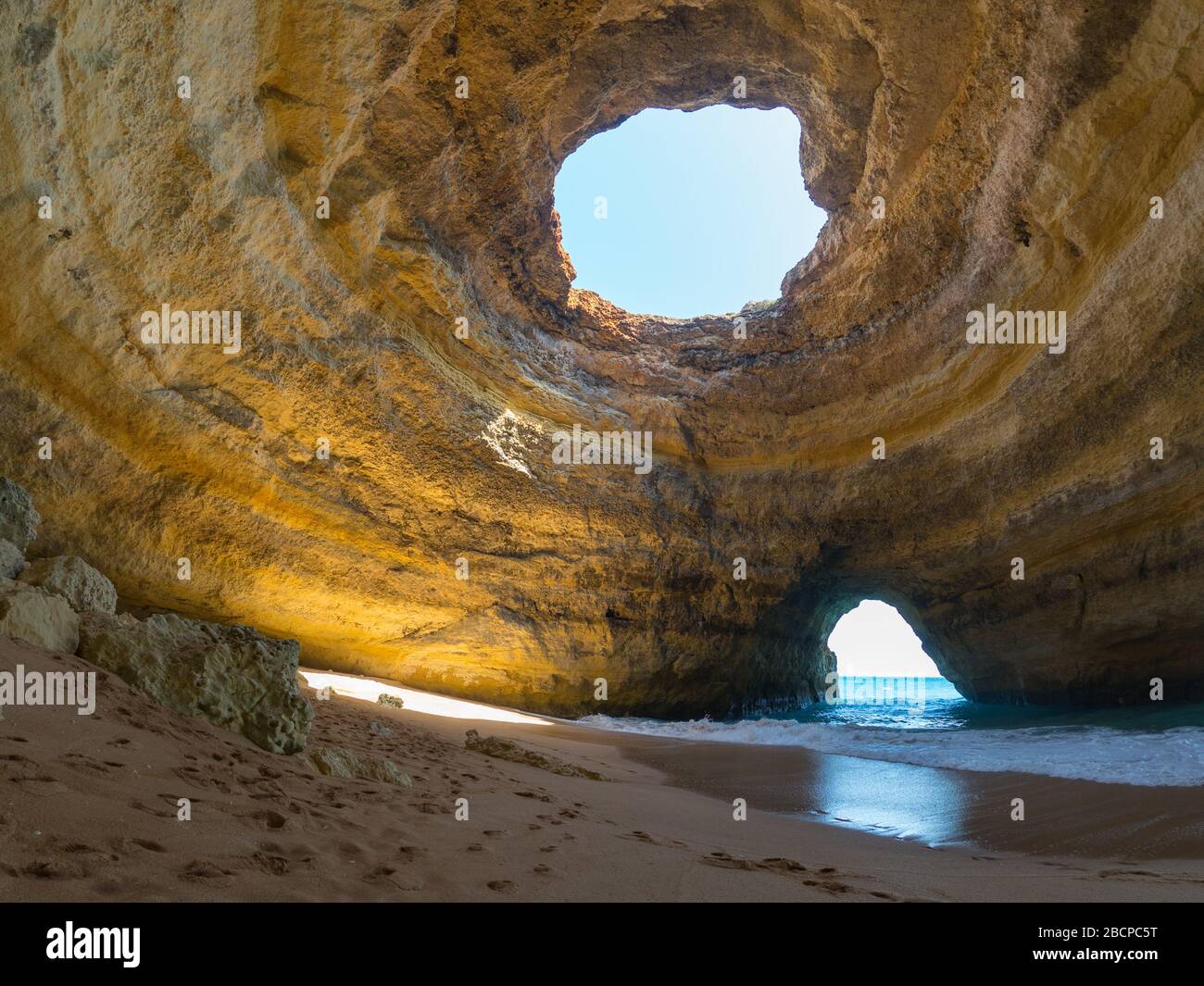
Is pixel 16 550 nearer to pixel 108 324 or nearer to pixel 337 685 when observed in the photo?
pixel 108 324

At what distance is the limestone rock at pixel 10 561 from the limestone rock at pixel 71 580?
0.04m

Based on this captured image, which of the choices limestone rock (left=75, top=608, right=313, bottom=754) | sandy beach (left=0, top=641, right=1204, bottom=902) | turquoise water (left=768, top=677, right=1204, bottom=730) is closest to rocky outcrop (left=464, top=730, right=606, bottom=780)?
sandy beach (left=0, top=641, right=1204, bottom=902)

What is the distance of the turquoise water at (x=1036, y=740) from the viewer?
19.2 ft

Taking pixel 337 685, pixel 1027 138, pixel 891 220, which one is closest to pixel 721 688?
pixel 337 685

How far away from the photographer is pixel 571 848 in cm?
289

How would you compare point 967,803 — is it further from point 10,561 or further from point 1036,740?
point 10,561

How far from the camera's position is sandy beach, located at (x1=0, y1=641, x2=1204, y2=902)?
1.94m

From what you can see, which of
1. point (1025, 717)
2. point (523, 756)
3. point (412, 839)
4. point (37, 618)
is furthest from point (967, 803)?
point (1025, 717)

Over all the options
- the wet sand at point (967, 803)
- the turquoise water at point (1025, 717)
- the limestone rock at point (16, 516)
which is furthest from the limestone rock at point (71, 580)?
the turquoise water at point (1025, 717)

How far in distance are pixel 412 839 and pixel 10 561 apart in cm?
334

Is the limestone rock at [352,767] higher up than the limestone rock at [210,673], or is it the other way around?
the limestone rock at [210,673]

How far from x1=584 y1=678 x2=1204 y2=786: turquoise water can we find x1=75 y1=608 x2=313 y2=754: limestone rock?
569 centimetres

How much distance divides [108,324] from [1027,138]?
33.1ft

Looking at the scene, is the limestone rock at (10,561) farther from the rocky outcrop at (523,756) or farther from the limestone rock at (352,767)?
the rocky outcrop at (523,756)
